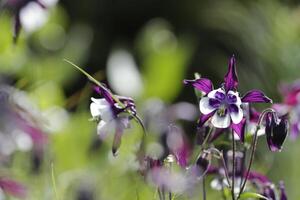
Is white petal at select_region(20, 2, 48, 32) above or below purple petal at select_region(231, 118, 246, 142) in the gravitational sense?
above

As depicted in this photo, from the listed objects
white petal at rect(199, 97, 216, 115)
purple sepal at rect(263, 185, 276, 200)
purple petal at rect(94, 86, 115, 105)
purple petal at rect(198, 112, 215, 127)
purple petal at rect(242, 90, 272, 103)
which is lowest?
purple sepal at rect(263, 185, 276, 200)

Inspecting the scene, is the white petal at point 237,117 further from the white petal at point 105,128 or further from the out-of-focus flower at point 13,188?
the out-of-focus flower at point 13,188

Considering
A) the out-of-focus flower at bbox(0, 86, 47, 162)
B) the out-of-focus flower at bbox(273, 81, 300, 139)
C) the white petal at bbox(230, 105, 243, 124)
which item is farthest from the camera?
the out-of-focus flower at bbox(273, 81, 300, 139)

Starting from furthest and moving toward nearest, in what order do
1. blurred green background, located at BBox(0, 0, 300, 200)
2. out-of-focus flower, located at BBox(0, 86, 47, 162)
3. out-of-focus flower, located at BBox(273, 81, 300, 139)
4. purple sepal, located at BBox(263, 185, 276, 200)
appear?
1. blurred green background, located at BBox(0, 0, 300, 200)
2. out-of-focus flower, located at BBox(273, 81, 300, 139)
3. purple sepal, located at BBox(263, 185, 276, 200)
4. out-of-focus flower, located at BBox(0, 86, 47, 162)

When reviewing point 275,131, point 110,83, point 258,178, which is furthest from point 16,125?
point 110,83

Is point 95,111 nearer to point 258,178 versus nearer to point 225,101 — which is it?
point 225,101

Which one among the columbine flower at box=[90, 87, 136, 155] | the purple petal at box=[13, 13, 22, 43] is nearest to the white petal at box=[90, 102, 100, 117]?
the columbine flower at box=[90, 87, 136, 155]

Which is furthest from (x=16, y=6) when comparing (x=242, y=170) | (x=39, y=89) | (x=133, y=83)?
(x=133, y=83)

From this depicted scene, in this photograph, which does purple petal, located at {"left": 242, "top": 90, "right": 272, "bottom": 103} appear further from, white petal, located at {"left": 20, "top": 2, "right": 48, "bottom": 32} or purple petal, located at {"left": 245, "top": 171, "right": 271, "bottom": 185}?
white petal, located at {"left": 20, "top": 2, "right": 48, "bottom": 32}
